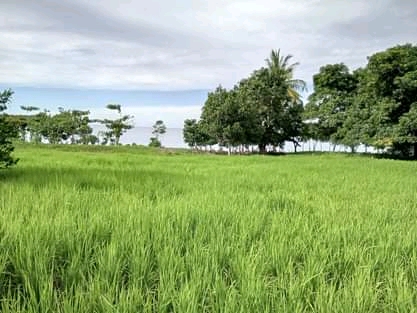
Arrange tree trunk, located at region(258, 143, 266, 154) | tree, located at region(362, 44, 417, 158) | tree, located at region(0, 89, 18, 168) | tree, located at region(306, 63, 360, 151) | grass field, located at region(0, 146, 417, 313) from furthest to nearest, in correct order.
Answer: tree trunk, located at region(258, 143, 266, 154) → tree, located at region(306, 63, 360, 151) → tree, located at region(362, 44, 417, 158) → tree, located at region(0, 89, 18, 168) → grass field, located at region(0, 146, 417, 313)

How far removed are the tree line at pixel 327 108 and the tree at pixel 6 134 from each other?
21839mm

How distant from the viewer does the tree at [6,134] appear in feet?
19.0

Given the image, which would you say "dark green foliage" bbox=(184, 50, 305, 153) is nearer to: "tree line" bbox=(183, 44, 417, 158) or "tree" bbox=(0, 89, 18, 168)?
"tree line" bbox=(183, 44, 417, 158)

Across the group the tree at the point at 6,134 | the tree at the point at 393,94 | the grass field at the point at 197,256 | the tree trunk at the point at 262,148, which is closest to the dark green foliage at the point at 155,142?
the tree trunk at the point at 262,148

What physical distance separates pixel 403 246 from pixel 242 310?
172cm

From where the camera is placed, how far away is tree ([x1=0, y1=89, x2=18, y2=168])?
5.79 metres

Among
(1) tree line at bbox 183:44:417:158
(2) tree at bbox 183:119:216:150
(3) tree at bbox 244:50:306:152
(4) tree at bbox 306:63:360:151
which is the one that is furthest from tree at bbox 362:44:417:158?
(2) tree at bbox 183:119:216:150

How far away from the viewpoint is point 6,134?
5.87m

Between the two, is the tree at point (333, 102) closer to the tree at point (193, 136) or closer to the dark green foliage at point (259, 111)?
the dark green foliage at point (259, 111)

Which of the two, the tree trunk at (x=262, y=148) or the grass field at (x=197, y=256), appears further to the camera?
the tree trunk at (x=262, y=148)

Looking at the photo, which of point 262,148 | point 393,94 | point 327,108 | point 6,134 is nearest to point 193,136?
point 262,148

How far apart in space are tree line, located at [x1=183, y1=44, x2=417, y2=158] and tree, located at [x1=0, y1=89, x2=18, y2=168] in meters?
21.8

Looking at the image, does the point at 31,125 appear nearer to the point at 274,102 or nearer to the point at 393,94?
the point at 274,102

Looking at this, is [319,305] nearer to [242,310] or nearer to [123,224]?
[242,310]
